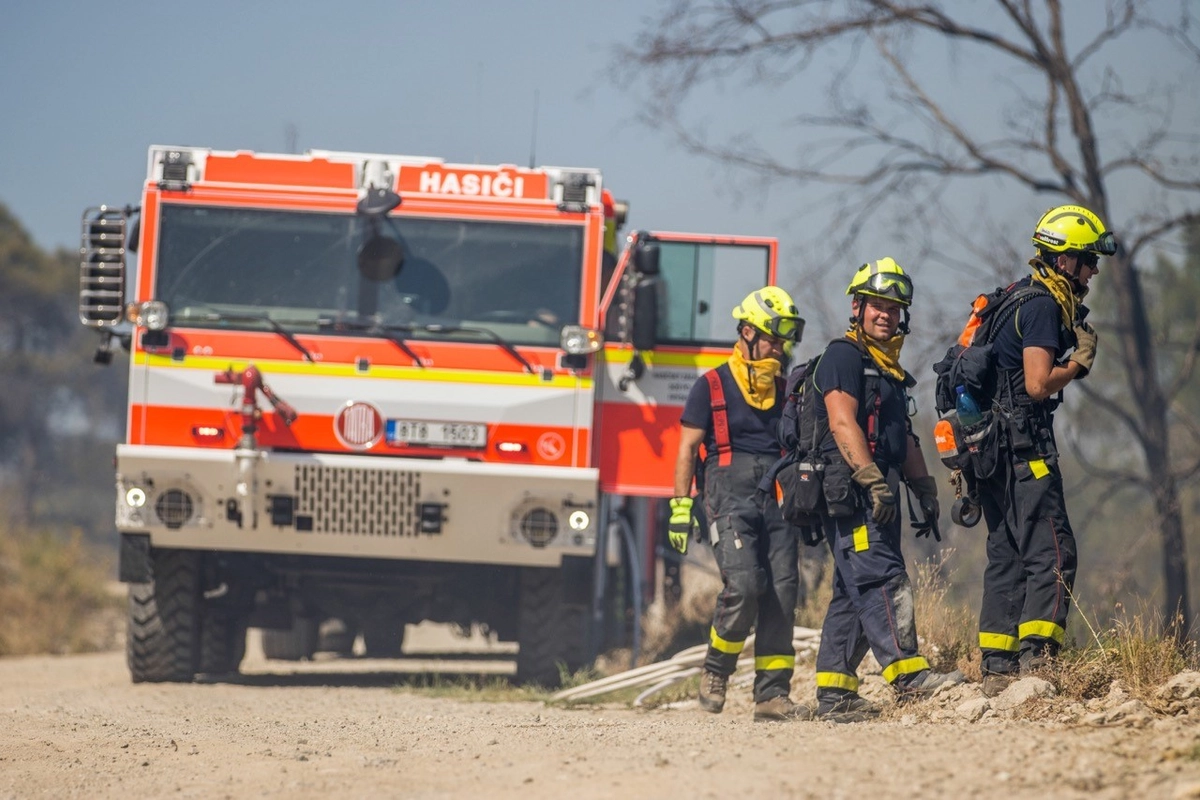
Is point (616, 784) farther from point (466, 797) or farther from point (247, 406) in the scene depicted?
point (247, 406)

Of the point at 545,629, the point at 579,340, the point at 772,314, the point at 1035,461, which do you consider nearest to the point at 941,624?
the point at 772,314

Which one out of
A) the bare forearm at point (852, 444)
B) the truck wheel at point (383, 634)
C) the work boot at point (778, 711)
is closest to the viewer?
the bare forearm at point (852, 444)

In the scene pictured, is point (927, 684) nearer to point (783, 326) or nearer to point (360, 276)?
point (783, 326)

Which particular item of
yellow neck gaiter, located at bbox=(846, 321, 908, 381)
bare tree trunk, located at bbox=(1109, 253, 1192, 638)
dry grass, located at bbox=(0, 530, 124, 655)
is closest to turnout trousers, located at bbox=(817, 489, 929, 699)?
yellow neck gaiter, located at bbox=(846, 321, 908, 381)

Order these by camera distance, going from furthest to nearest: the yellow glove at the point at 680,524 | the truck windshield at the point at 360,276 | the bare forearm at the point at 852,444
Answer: the truck windshield at the point at 360,276 → the yellow glove at the point at 680,524 → the bare forearm at the point at 852,444

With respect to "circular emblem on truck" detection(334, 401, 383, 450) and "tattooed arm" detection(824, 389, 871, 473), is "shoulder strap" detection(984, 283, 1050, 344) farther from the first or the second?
"circular emblem on truck" detection(334, 401, 383, 450)

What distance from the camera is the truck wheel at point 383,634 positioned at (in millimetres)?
10766

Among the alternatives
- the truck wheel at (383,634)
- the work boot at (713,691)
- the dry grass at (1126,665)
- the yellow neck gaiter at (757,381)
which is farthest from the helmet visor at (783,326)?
the truck wheel at (383,634)

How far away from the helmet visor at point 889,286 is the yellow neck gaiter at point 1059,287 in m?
0.55

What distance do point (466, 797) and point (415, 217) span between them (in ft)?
16.7

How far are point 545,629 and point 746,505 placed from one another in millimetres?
2609

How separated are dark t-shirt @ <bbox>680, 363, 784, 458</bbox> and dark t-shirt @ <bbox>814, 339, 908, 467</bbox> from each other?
94 centimetres

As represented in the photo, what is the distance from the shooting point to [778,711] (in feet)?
24.2

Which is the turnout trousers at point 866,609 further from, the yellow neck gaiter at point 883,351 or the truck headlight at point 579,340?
the truck headlight at point 579,340
